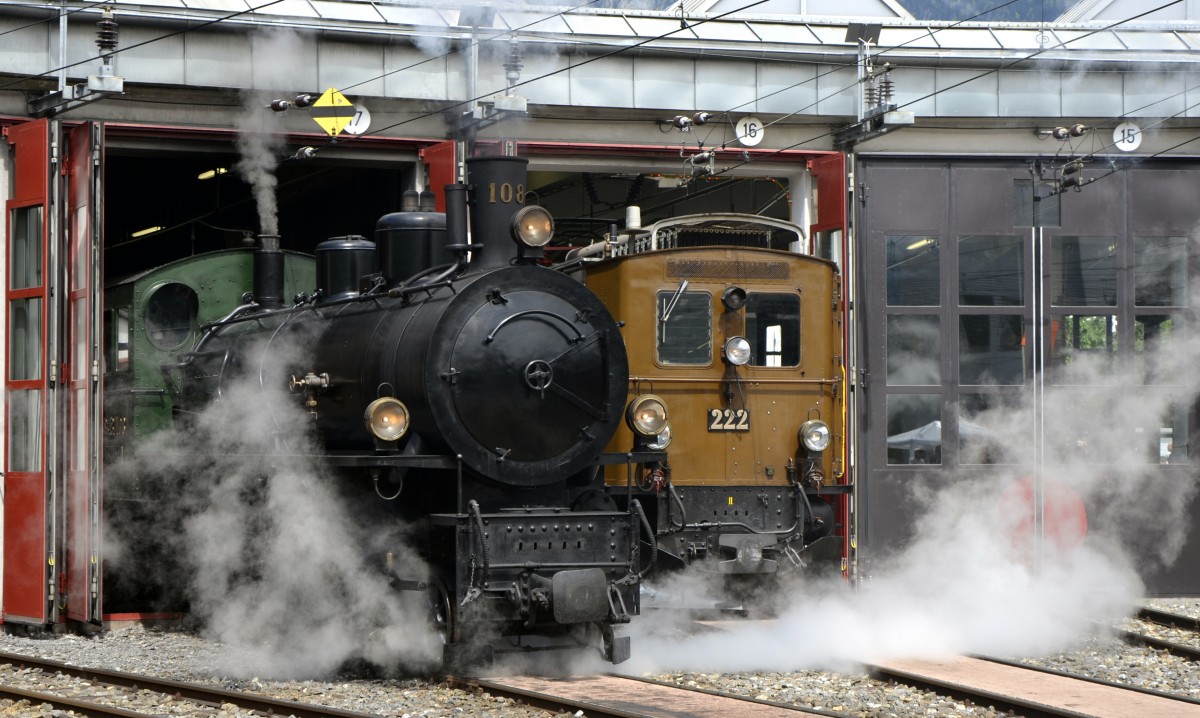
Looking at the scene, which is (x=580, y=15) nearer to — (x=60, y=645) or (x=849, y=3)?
(x=60, y=645)

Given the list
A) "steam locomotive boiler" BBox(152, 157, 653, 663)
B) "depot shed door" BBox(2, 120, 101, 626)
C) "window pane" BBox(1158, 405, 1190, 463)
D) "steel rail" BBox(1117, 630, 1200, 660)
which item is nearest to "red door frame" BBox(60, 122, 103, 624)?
"depot shed door" BBox(2, 120, 101, 626)

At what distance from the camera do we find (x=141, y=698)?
797cm

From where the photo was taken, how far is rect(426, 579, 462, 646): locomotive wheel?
789cm

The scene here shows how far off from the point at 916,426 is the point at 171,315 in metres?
6.50

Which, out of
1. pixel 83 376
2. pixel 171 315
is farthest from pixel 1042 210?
pixel 83 376

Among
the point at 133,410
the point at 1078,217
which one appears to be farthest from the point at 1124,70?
the point at 133,410

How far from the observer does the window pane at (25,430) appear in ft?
36.6

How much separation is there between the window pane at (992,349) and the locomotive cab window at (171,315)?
6.68m

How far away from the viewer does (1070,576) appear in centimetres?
1266

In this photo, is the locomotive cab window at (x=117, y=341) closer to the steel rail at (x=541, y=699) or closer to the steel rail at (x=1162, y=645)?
the steel rail at (x=541, y=699)

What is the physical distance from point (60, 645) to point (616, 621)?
480 centimetres

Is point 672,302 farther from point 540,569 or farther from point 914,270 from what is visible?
point 914,270

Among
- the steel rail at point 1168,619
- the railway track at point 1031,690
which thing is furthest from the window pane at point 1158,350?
the railway track at point 1031,690

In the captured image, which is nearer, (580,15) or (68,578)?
(68,578)
